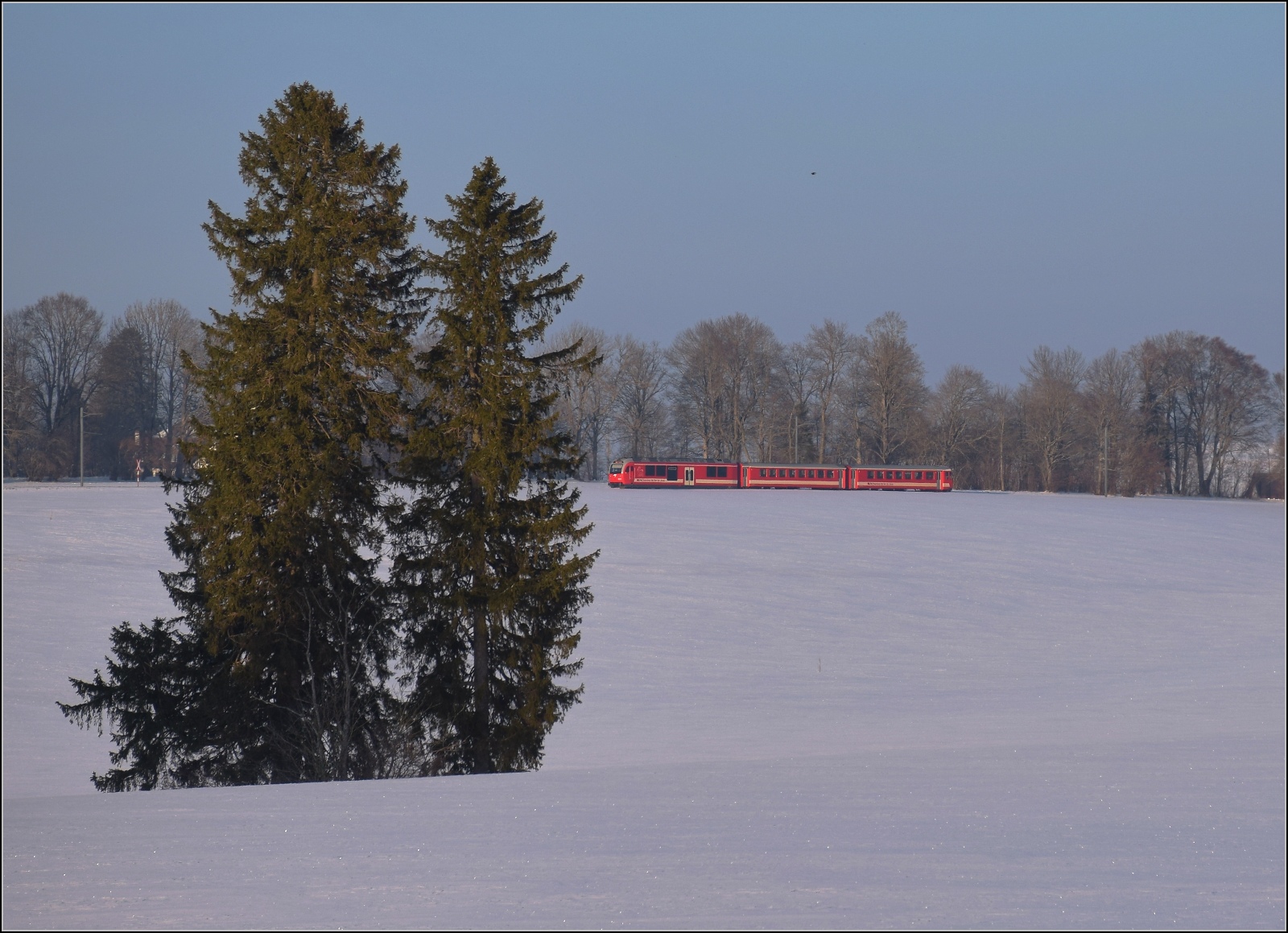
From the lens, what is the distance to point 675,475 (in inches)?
2665

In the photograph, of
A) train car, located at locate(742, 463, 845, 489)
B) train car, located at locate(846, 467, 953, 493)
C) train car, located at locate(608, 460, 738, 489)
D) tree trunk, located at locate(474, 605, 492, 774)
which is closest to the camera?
tree trunk, located at locate(474, 605, 492, 774)

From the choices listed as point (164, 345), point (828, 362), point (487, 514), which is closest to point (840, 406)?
point (828, 362)

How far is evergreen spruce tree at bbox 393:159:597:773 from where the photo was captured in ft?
54.7

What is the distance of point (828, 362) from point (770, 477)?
18551 millimetres

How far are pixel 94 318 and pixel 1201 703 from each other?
73.4m

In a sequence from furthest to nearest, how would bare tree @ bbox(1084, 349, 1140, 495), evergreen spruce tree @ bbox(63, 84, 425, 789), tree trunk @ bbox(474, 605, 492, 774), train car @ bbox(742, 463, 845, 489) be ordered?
bare tree @ bbox(1084, 349, 1140, 495) < train car @ bbox(742, 463, 845, 489) < tree trunk @ bbox(474, 605, 492, 774) < evergreen spruce tree @ bbox(63, 84, 425, 789)

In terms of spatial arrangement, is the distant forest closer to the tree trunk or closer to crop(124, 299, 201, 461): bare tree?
crop(124, 299, 201, 461): bare tree

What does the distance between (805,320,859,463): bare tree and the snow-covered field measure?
134ft

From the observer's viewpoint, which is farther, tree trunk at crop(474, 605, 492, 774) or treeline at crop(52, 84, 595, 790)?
tree trunk at crop(474, 605, 492, 774)

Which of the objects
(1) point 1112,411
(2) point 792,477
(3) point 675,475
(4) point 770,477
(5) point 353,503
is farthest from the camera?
(1) point 1112,411

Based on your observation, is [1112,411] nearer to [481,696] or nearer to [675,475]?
[675,475]

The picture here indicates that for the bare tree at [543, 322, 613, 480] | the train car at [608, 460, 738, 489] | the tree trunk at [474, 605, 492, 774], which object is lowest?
the tree trunk at [474, 605, 492, 774]

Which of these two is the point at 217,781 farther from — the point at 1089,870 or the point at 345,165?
the point at 1089,870

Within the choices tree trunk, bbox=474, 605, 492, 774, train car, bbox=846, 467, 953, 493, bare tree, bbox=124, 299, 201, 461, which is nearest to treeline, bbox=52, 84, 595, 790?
tree trunk, bbox=474, 605, 492, 774
